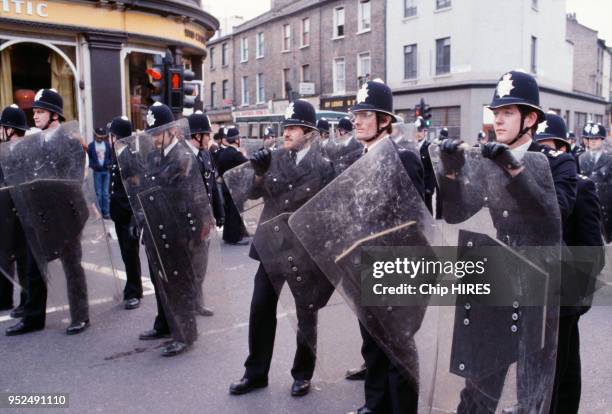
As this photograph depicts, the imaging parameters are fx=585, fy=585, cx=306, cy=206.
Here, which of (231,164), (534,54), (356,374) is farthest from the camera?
(534,54)

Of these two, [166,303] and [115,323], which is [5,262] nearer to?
[115,323]

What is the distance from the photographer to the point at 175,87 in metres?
10.2

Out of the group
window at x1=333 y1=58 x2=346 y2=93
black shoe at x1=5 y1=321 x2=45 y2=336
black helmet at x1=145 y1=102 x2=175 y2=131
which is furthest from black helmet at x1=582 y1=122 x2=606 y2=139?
window at x1=333 y1=58 x2=346 y2=93

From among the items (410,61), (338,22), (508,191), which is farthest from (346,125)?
(338,22)

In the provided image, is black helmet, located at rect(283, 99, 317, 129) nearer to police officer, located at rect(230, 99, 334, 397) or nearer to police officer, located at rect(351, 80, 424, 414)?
police officer, located at rect(230, 99, 334, 397)

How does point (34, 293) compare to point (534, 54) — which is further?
point (534, 54)

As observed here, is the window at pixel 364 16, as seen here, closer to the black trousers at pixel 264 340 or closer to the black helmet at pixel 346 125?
the black helmet at pixel 346 125

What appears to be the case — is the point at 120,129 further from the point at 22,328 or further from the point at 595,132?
the point at 595,132

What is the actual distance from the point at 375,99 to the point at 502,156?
127 cm

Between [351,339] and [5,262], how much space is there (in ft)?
12.3

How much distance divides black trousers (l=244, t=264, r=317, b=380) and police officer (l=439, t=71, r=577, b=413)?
56.9 inches

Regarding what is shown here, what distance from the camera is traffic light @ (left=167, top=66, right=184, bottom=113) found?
1014 cm

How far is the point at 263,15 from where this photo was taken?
37875 millimetres

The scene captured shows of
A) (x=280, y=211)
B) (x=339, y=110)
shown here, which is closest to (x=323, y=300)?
(x=280, y=211)
